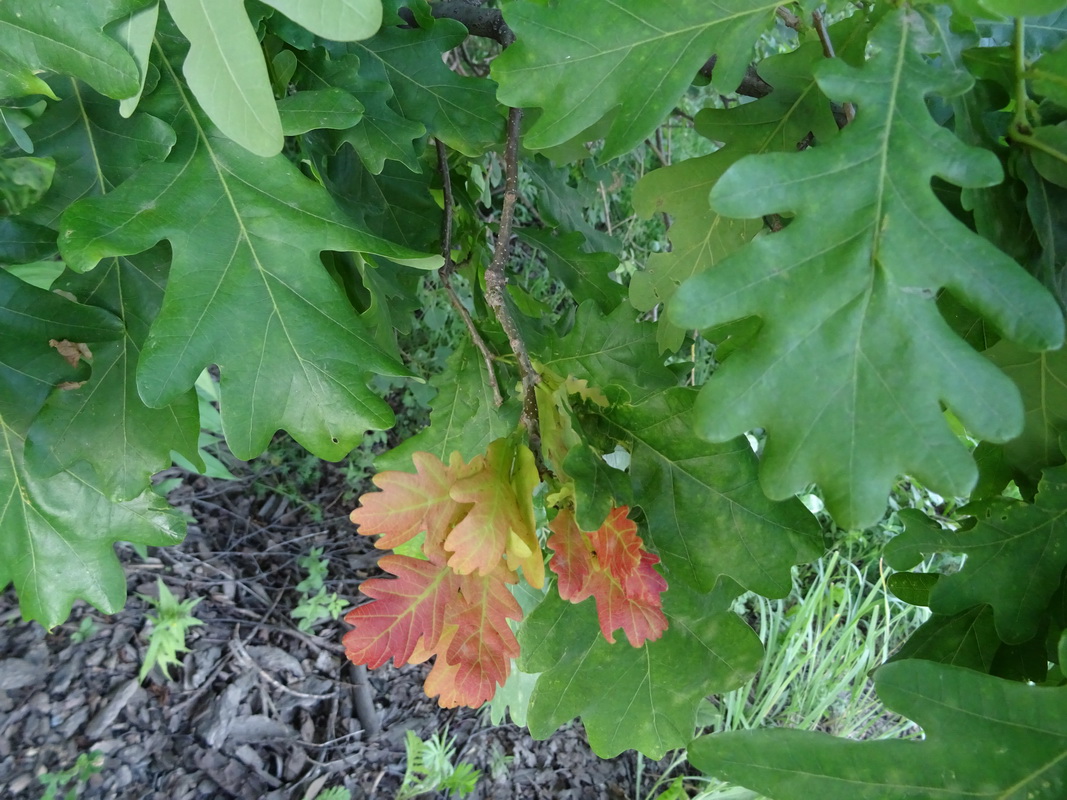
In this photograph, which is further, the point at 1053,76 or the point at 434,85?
the point at 434,85

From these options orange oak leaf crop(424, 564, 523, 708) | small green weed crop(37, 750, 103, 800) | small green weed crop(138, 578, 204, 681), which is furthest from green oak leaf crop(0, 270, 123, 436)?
small green weed crop(37, 750, 103, 800)

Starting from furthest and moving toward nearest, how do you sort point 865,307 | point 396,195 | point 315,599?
point 315,599 → point 396,195 → point 865,307

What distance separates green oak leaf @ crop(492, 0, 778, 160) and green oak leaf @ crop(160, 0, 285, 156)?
21 cm

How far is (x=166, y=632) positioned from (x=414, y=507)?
4.90 ft

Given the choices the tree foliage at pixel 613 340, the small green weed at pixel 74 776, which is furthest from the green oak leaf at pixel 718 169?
the small green weed at pixel 74 776

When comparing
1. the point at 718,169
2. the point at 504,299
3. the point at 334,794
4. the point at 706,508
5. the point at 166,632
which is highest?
the point at 718,169

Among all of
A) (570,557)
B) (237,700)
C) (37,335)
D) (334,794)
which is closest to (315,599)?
(237,700)

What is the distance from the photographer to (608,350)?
2.60 feet

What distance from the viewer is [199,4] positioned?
0.57 metres

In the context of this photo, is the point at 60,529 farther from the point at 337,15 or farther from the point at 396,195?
the point at 337,15

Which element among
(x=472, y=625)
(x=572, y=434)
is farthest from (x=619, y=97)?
(x=472, y=625)

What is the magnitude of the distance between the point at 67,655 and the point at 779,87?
6.78ft

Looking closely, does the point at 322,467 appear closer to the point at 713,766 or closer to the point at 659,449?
the point at 659,449

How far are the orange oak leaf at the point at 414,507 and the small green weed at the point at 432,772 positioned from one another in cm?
137
